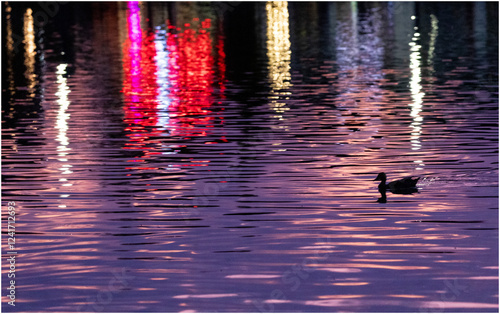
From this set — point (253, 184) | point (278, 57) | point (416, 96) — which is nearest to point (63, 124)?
point (253, 184)

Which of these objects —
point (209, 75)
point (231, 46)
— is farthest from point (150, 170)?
point (231, 46)

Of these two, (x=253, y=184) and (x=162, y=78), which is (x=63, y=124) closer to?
(x=253, y=184)

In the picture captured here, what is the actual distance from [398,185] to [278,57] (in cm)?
3559

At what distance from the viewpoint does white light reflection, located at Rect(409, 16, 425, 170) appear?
93.3 feet

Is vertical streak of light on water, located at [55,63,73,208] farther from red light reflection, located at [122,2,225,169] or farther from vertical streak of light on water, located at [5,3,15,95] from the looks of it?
vertical streak of light on water, located at [5,3,15,95]

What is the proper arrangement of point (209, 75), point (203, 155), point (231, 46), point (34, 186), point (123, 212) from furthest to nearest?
point (231, 46)
point (209, 75)
point (203, 155)
point (34, 186)
point (123, 212)

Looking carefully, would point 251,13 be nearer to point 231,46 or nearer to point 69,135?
point 231,46

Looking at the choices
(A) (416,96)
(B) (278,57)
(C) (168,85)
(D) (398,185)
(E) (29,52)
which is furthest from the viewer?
(E) (29,52)

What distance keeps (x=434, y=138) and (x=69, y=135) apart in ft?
35.5

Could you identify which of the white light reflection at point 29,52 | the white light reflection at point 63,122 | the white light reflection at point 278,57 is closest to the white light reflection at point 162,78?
the white light reflection at point 63,122

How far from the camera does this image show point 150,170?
2542 cm

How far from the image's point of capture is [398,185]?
2223 centimetres

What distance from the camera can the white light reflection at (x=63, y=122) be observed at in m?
26.0

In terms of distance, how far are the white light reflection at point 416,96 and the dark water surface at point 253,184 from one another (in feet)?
0.46
